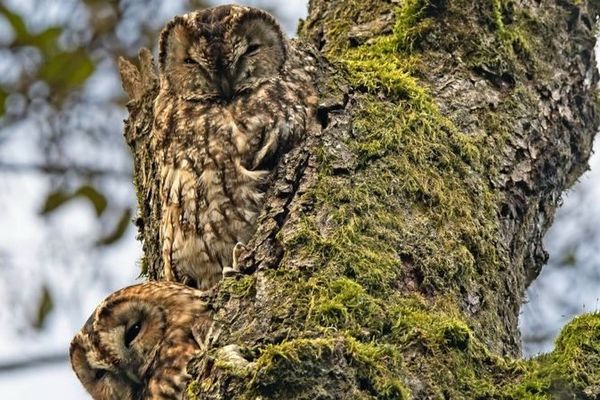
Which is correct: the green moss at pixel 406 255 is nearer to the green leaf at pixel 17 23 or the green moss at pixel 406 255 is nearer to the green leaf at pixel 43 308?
the green leaf at pixel 43 308

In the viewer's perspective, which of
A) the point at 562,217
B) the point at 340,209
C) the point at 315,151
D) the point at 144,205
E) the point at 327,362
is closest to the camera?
the point at 327,362

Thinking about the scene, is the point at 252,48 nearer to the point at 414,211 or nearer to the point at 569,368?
the point at 414,211

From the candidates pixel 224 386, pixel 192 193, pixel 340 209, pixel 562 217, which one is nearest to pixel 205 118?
pixel 192 193

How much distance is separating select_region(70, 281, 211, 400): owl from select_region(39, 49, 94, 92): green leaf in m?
0.92

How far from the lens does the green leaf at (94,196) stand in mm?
2672

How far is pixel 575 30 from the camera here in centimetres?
404

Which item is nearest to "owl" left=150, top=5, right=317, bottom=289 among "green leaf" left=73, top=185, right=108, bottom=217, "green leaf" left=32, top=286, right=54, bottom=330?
"green leaf" left=73, top=185, right=108, bottom=217

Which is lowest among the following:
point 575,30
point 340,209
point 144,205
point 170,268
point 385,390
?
point 385,390

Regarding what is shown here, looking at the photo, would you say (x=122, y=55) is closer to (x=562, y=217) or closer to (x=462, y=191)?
(x=462, y=191)

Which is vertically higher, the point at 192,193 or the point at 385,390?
the point at 192,193

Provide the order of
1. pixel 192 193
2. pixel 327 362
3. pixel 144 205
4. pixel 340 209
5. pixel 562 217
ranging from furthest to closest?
pixel 562 217, pixel 144 205, pixel 192 193, pixel 340 209, pixel 327 362

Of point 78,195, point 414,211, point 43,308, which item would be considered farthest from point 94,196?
point 414,211

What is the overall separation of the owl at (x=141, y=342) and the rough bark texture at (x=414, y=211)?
0.25 m

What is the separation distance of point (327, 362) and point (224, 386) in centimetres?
24
